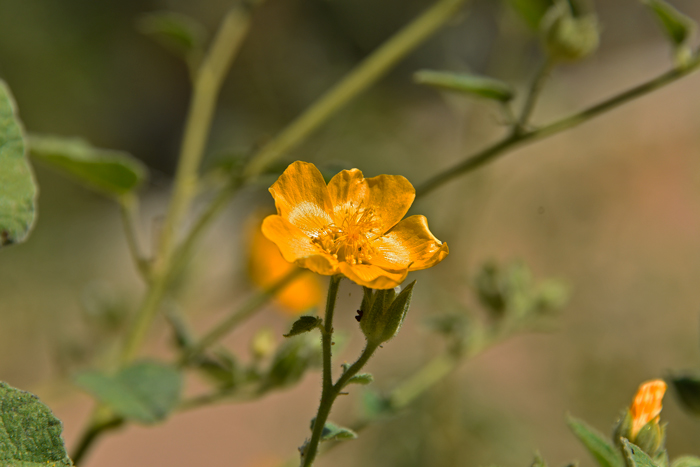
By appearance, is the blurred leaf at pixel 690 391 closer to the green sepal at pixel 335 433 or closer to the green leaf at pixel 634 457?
the green leaf at pixel 634 457

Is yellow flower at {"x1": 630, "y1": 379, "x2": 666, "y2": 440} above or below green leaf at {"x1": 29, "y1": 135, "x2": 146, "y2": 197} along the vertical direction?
below

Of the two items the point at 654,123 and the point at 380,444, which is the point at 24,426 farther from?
the point at 654,123

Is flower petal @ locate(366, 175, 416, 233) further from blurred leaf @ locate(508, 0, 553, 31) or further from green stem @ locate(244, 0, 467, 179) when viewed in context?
blurred leaf @ locate(508, 0, 553, 31)

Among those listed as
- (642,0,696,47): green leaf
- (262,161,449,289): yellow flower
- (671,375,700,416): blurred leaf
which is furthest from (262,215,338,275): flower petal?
(642,0,696,47): green leaf

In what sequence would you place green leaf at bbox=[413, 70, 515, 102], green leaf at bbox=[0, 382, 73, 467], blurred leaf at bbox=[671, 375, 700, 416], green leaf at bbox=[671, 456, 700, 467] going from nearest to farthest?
1. green leaf at bbox=[0, 382, 73, 467]
2. green leaf at bbox=[671, 456, 700, 467]
3. blurred leaf at bbox=[671, 375, 700, 416]
4. green leaf at bbox=[413, 70, 515, 102]

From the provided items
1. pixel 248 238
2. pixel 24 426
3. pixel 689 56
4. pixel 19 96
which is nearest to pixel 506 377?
pixel 248 238

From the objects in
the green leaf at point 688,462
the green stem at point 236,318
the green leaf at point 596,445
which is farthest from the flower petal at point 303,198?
the green leaf at point 688,462

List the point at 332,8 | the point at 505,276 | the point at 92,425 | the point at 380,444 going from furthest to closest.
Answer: the point at 332,8 → the point at 380,444 → the point at 505,276 → the point at 92,425

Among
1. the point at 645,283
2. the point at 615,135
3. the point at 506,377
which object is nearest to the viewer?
the point at 645,283
